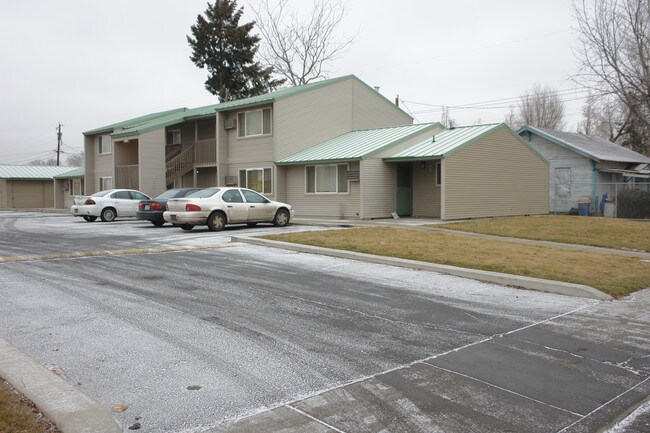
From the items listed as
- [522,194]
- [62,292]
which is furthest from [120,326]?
[522,194]

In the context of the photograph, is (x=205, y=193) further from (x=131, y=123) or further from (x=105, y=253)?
(x=131, y=123)

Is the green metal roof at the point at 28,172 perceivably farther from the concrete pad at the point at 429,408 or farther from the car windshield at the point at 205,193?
the concrete pad at the point at 429,408

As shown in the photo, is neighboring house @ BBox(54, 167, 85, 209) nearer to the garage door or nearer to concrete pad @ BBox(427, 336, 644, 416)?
the garage door

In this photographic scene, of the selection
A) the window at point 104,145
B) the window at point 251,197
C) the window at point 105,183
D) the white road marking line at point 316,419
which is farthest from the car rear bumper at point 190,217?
the window at point 104,145

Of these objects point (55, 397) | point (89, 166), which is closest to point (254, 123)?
point (89, 166)

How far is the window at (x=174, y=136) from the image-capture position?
3416 cm

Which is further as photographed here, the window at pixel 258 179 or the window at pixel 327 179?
the window at pixel 258 179

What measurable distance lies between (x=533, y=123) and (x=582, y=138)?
69.3 ft

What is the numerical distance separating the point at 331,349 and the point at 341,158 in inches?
716

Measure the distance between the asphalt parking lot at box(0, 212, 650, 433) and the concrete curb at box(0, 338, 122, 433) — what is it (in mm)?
154

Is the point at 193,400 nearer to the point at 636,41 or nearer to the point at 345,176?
the point at 345,176

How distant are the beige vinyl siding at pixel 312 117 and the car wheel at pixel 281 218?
682 centimetres

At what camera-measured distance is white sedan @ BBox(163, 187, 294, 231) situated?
1777 centimetres

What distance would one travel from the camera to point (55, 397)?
4141mm
